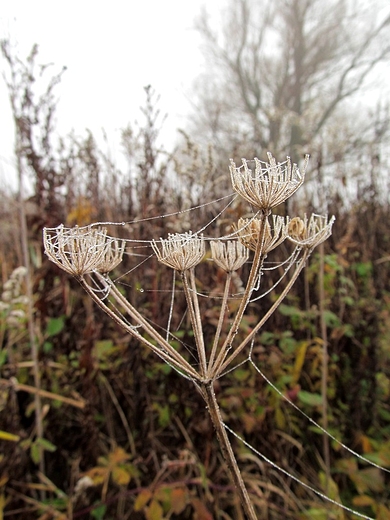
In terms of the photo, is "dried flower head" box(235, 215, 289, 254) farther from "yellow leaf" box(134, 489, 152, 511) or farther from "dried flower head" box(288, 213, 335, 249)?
"yellow leaf" box(134, 489, 152, 511)

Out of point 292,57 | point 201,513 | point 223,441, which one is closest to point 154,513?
point 201,513

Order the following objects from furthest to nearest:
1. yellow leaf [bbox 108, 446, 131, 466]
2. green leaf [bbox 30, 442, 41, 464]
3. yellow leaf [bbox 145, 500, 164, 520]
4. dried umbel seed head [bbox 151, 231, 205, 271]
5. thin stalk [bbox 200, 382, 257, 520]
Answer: green leaf [bbox 30, 442, 41, 464]
yellow leaf [bbox 108, 446, 131, 466]
yellow leaf [bbox 145, 500, 164, 520]
dried umbel seed head [bbox 151, 231, 205, 271]
thin stalk [bbox 200, 382, 257, 520]

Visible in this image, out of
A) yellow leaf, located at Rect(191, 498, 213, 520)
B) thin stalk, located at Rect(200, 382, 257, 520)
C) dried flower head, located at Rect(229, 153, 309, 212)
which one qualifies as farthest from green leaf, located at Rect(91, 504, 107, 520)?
dried flower head, located at Rect(229, 153, 309, 212)

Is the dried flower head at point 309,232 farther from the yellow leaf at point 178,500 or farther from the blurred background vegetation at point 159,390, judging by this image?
the yellow leaf at point 178,500

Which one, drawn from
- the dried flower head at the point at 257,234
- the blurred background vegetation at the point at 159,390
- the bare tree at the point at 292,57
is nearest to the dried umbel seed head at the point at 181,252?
the dried flower head at the point at 257,234

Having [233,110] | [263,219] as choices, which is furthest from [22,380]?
[233,110]

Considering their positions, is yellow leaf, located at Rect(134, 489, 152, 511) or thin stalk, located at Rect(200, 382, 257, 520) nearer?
thin stalk, located at Rect(200, 382, 257, 520)

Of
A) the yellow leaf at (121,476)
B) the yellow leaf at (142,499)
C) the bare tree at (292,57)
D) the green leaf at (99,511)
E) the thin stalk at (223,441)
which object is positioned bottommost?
the green leaf at (99,511)

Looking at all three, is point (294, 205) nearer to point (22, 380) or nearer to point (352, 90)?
point (22, 380)
